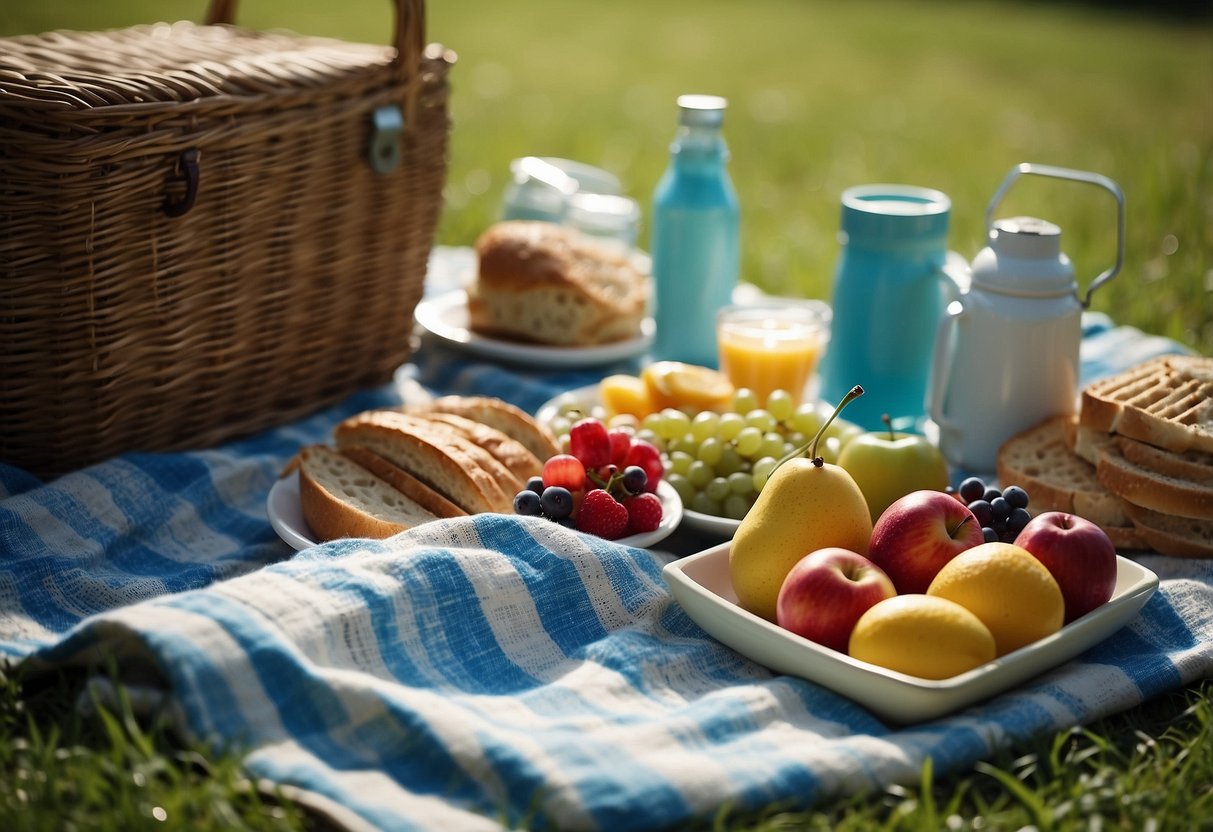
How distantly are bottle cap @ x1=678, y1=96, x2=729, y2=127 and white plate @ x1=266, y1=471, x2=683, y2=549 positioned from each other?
94 centimetres

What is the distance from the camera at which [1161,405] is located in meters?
2.15

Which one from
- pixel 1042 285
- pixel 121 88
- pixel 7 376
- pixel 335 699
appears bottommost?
pixel 335 699

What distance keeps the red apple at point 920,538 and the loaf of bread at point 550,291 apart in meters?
1.25

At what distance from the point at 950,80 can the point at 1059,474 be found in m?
6.45

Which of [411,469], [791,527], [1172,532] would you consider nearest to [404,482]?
[411,469]

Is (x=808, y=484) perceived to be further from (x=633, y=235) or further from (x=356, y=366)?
(x=633, y=235)

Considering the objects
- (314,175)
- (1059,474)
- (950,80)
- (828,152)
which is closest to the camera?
(1059,474)

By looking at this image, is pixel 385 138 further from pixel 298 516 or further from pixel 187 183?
pixel 298 516

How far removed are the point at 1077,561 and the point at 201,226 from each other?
153 centimetres

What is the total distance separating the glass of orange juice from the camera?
2.52 meters

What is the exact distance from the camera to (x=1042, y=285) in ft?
7.42

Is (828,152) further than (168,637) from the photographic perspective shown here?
Yes

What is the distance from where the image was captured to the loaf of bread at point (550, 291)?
2.83m

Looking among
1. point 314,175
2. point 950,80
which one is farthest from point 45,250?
point 950,80
